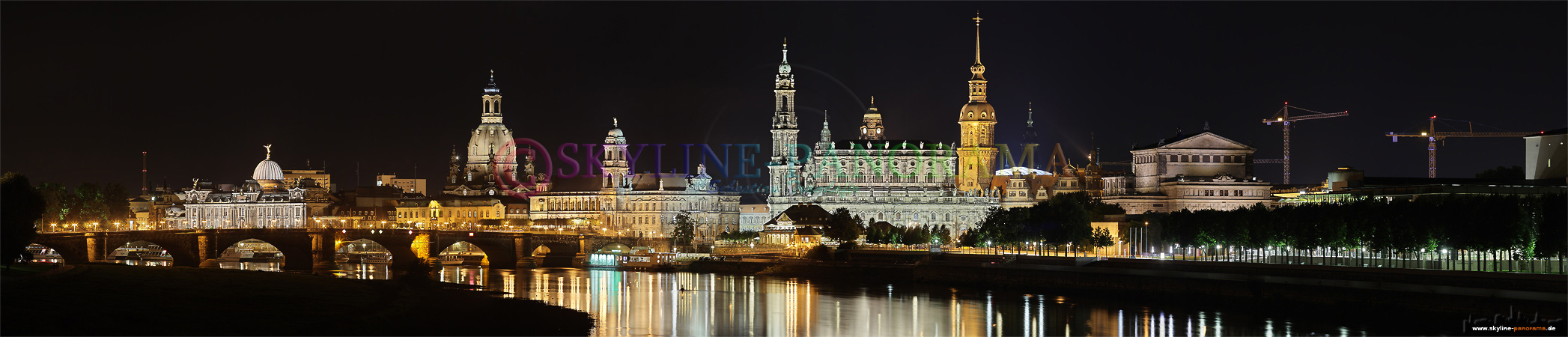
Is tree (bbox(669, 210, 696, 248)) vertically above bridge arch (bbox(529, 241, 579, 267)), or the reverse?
tree (bbox(669, 210, 696, 248))

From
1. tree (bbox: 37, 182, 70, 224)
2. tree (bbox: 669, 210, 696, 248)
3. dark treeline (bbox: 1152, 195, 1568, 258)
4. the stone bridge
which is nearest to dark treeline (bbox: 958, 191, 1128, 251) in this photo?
dark treeline (bbox: 1152, 195, 1568, 258)

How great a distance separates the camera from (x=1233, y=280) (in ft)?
292

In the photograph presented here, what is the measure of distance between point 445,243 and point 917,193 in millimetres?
66465

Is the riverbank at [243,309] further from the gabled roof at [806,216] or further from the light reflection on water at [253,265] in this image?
the gabled roof at [806,216]

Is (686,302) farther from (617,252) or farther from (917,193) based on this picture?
(917,193)

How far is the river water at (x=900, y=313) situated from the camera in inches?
3063

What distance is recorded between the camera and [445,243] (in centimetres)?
15488

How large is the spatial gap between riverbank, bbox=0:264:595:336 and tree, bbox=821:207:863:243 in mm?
62724

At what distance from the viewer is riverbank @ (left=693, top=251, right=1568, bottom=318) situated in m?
71.0

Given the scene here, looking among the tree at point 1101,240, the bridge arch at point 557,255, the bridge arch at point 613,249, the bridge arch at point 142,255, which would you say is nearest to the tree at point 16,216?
the bridge arch at point 142,255

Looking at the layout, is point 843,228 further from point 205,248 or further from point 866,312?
point 866,312

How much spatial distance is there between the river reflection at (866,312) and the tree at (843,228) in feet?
108

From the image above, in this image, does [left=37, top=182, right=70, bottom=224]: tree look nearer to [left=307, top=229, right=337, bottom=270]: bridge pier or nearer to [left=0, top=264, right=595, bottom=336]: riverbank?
[left=307, top=229, right=337, bottom=270]: bridge pier

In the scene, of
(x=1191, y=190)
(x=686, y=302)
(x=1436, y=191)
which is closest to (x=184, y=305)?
(x=686, y=302)
